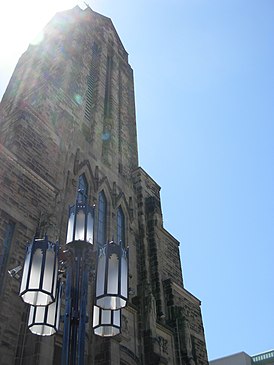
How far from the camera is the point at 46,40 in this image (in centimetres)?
2741

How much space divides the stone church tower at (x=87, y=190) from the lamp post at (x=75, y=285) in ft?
3.18

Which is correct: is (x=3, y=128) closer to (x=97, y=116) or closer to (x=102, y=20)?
(x=97, y=116)

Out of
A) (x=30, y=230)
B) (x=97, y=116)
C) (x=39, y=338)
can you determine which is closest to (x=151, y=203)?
(x=97, y=116)

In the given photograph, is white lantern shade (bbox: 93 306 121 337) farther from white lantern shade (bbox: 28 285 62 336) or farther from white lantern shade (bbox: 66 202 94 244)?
white lantern shade (bbox: 66 202 94 244)

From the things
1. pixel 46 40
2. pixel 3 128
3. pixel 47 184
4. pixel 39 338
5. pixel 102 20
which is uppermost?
pixel 102 20

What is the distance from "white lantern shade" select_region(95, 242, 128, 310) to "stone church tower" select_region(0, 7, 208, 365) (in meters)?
1.22

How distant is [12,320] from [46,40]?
69.7 ft

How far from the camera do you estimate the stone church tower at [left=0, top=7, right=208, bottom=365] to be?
12.1 meters

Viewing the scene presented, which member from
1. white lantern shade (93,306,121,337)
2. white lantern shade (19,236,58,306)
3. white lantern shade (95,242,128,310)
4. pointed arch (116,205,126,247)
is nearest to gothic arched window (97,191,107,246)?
pointed arch (116,205,126,247)

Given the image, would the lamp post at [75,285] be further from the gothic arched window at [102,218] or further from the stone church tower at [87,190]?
the gothic arched window at [102,218]

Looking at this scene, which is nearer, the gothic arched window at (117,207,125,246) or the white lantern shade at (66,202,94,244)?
the white lantern shade at (66,202,94,244)

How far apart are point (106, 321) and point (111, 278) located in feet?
2.94

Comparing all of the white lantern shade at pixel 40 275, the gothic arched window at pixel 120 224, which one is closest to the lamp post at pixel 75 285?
the white lantern shade at pixel 40 275

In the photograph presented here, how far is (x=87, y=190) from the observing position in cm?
1794
